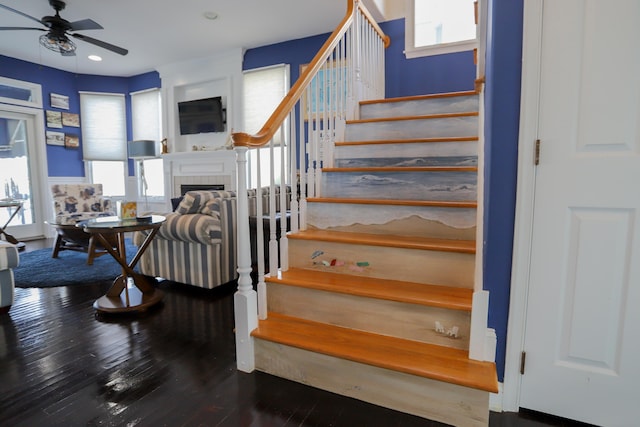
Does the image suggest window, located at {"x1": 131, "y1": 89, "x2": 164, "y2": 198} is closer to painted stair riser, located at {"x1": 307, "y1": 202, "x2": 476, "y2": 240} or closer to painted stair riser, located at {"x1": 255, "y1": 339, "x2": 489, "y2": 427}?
painted stair riser, located at {"x1": 307, "y1": 202, "x2": 476, "y2": 240}

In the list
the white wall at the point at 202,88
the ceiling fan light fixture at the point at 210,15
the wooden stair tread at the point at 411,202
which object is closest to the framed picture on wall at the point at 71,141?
the white wall at the point at 202,88

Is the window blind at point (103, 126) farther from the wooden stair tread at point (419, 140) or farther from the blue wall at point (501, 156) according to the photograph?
the blue wall at point (501, 156)

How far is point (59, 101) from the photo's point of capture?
5895mm

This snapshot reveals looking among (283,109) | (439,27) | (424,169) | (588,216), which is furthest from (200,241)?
(439,27)

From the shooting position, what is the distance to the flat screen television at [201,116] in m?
5.62

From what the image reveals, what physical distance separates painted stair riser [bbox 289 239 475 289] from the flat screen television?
431cm

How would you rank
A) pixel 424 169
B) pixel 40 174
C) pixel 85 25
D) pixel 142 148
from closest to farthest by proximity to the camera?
1. pixel 424 169
2. pixel 85 25
3. pixel 142 148
4. pixel 40 174

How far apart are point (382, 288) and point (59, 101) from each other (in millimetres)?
6927

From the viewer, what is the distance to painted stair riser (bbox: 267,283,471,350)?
1.48 metres

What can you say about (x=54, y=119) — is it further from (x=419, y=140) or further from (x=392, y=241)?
(x=392, y=241)

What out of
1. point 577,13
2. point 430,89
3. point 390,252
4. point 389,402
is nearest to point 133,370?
point 389,402

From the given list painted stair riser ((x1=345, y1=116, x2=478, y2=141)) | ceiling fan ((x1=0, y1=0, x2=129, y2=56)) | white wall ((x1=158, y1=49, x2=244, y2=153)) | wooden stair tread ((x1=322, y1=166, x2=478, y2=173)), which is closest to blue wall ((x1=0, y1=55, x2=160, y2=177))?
white wall ((x1=158, y1=49, x2=244, y2=153))

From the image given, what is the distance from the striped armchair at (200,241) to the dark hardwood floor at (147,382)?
48 centimetres

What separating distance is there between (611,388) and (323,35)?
16.2 ft
